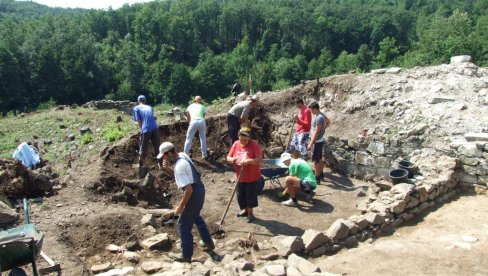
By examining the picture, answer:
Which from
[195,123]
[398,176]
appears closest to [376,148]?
[398,176]

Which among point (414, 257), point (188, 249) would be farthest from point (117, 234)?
point (414, 257)

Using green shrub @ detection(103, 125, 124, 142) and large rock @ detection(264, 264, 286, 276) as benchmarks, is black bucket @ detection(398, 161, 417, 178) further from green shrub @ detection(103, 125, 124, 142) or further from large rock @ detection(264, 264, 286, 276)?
green shrub @ detection(103, 125, 124, 142)

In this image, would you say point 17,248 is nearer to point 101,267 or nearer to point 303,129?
point 101,267

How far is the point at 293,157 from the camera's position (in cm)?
736

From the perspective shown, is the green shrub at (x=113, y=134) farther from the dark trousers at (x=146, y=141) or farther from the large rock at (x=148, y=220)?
the large rock at (x=148, y=220)

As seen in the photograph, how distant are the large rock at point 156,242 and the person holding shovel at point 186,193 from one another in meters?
0.38

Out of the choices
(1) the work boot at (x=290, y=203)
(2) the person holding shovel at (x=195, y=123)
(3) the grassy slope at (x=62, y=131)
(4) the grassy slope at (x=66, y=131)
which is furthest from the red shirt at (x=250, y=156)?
(3) the grassy slope at (x=62, y=131)

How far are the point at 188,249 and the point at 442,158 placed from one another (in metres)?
5.24

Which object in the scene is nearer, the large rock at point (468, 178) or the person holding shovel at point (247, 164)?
the person holding shovel at point (247, 164)

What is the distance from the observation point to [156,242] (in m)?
5.69

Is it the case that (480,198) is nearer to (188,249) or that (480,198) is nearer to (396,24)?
(188,249)

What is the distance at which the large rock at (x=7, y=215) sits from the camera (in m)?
6.01

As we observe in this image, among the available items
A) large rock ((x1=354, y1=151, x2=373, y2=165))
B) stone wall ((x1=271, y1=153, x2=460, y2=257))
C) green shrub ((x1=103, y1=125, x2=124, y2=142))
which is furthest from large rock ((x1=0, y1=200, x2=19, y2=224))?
large rock ((x1=354, y1=151, x2=373, y2=165))

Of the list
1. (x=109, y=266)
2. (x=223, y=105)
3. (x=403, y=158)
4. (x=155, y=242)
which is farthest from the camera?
(x=223, y=105)
